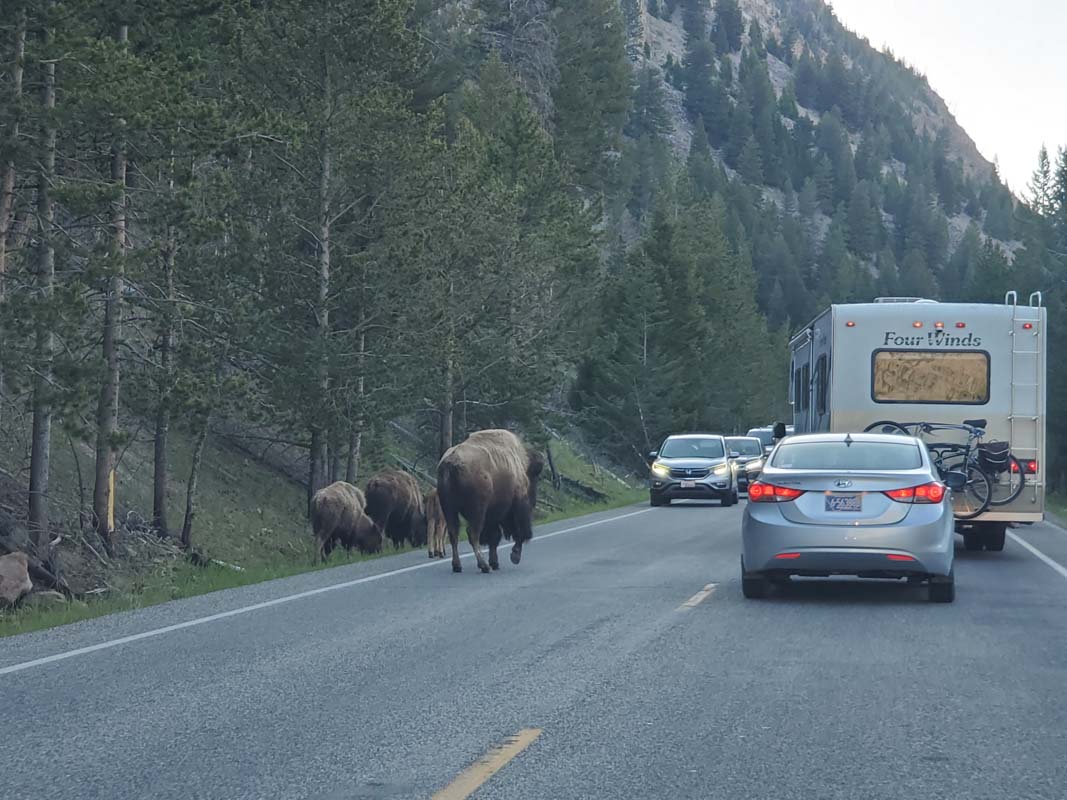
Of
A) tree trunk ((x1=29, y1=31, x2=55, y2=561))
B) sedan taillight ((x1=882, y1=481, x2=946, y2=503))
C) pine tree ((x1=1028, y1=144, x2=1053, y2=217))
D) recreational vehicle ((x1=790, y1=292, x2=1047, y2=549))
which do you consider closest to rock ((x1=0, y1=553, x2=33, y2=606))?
tree trunk ((x1=29, y1=31, x2=55, y2=561))

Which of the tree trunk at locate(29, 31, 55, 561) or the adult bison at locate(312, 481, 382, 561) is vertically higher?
the tree trunk at locate(29, 31, 55, 561)

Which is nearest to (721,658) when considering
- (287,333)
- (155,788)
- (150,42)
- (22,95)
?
(155,788)

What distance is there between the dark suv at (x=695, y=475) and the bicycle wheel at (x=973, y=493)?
52.7 ft

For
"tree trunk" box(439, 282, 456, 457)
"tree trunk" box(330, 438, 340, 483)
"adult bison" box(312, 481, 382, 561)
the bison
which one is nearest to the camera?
the bison

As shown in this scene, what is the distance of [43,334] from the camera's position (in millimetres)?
17234

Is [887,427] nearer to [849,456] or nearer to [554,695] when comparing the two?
[849,456]

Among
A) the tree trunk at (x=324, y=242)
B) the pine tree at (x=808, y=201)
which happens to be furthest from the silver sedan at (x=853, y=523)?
the pine tree at (x=808, y=201)

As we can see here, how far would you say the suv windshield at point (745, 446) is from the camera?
140 ft

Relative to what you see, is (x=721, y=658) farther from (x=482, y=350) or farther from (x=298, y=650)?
(x=482, y=350)

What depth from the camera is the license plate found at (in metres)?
13.3

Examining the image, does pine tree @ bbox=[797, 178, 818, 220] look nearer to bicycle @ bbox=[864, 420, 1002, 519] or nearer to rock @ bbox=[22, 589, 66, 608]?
bicycle @ bbox=[864, 420, 1002, 519]

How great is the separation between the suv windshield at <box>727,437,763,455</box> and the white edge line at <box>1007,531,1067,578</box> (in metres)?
16.6

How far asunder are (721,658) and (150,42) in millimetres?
14258

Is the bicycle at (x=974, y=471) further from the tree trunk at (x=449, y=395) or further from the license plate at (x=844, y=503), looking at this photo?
the tree trunk at (x=449, y=395)
